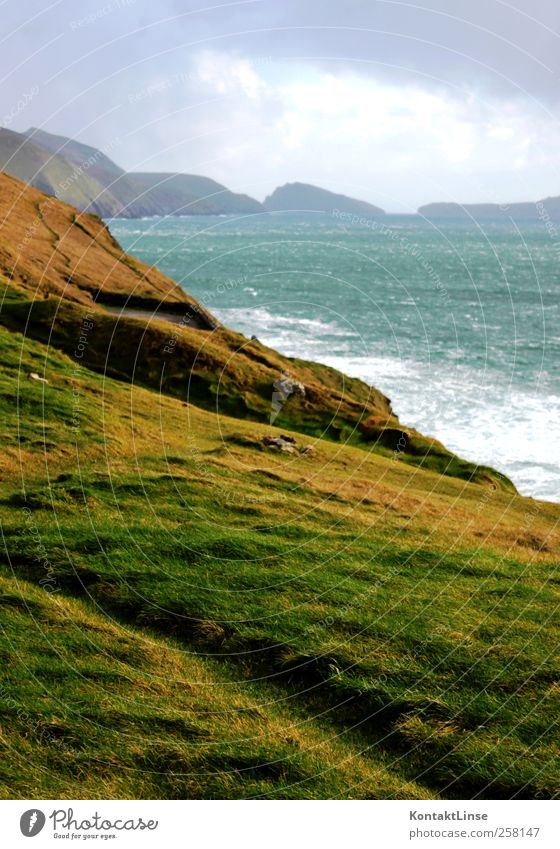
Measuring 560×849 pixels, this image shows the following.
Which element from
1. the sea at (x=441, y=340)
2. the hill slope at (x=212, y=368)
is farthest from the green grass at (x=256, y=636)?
the hill slope at (x=212, y=368)

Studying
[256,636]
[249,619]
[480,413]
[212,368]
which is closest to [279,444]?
[212,368]

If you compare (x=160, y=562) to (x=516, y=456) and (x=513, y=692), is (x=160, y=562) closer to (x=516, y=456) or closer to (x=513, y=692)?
(x=513, y=692)

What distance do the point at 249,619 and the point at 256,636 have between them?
21.6 inches

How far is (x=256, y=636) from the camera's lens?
46.9ft

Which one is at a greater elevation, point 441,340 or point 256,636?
point 441,340

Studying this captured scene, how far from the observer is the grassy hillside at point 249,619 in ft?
37.8

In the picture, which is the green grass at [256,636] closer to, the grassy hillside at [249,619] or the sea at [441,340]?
the grassy hillside at [249,619]

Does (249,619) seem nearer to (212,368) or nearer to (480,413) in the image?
(212,368)

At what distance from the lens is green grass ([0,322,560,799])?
11484 mm

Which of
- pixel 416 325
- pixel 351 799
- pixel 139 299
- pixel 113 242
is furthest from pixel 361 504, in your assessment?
pixel 416 325

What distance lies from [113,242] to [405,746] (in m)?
54.1

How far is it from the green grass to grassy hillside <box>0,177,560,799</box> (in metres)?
0.04

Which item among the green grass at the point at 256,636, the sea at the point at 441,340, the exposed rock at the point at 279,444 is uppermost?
the sea at the point at 441,340

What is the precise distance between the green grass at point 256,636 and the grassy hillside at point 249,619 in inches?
1.5
